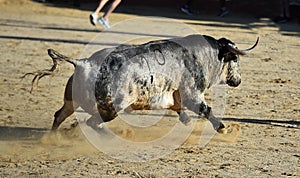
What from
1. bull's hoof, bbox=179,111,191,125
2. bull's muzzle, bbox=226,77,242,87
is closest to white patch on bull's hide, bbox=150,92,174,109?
bull's hoof, bbox=179,111,191,125

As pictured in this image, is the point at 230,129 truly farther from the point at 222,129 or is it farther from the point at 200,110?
the point at 200,110

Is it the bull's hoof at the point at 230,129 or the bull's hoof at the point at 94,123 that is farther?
the bull's hoof at the point at 230,129

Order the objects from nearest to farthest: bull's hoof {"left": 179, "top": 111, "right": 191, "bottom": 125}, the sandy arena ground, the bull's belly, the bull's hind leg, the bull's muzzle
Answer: the sandy arena ground, the bull's hind leg, the bull's belly, bull's hoof {"left": 179, "top": 111, "right": 191, "bottom": 125}, the bull's muzzle

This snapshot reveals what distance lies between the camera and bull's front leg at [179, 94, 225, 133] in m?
7.11

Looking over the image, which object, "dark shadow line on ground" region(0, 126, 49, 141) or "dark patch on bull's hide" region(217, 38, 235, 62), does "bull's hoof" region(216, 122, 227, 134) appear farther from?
"dark shadow line on ground" region(0, 126, 49, 141)

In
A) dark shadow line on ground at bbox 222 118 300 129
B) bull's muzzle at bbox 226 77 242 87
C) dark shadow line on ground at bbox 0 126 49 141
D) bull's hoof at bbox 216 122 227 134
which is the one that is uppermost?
bull's muzzle at bbox 226 77 242 87

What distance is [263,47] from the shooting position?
14.2 metres

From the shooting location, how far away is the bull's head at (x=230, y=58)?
746 cm

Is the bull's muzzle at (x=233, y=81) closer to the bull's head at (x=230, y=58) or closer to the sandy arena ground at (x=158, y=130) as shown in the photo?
the bull's head at (x=230, y=58)

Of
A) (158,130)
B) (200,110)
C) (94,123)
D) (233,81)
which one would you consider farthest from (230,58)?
(94,123)

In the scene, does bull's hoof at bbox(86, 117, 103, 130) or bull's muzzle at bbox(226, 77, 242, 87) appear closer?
bull's hoof at bbox(86, 117, 103, 130)

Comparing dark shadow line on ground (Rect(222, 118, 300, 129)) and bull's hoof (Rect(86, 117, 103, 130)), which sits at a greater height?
dark shadow line on ground (Rect(222, 118, 300, 129))

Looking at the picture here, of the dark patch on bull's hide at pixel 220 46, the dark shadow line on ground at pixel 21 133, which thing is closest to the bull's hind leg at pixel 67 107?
the dark shadow line on ground at pixel 21 133

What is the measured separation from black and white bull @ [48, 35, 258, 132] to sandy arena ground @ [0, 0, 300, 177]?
1.24 ft
